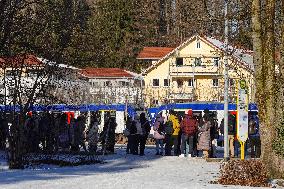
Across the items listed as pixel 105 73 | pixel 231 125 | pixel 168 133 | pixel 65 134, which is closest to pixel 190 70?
pixel 105 73

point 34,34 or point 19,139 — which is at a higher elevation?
point 34,34

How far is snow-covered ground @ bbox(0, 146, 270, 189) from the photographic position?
1731 cm

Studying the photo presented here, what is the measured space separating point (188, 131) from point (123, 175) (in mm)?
8065

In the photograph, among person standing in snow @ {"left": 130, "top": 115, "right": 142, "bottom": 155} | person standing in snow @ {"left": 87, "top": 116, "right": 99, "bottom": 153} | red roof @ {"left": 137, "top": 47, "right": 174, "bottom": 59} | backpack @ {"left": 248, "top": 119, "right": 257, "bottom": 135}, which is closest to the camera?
backpack @ {"left": 248, "top": 119, "right": 257, "bottom": 135}

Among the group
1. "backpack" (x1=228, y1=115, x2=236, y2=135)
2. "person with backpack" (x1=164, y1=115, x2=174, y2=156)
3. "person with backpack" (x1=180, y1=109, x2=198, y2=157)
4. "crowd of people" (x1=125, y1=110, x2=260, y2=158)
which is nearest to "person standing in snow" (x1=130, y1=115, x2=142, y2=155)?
"crowd of people" (x1=125, y1=110, x2=260, y2=158)

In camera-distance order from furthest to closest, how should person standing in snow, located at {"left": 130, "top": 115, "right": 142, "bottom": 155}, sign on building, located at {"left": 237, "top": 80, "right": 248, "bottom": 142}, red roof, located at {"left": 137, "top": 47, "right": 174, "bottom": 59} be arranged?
red roof, located at {"left": 137, "top": 47, "right": 174, "bottom": 59} → person standing in snow, located at {"left": 130, "top": 115, "right": 142, "bottom": 155} → sign on building, located at {"left": 237, "top": 80, "right": 248, "bottom": 142}

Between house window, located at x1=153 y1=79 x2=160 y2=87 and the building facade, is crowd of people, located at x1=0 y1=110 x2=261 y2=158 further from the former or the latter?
house window, located at x1=153 y1=79 x2=160 y2=87

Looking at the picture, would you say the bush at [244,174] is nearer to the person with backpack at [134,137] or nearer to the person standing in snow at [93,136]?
the person standing in snow at [93,136]

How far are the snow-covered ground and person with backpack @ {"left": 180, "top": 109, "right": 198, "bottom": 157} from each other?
5.07ft

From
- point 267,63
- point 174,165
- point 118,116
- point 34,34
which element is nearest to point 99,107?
point 118,116

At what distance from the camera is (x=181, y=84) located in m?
83.8

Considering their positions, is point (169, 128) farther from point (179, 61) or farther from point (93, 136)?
point (179, 61)

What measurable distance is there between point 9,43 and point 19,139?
3.89 metres

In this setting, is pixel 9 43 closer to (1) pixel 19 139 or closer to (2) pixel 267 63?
(1) pixel 19 139
